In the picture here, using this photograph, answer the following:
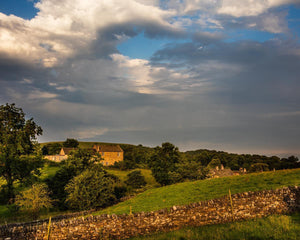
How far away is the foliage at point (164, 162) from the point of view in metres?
56.6

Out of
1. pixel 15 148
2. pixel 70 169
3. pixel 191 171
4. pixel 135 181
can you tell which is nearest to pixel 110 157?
pixel 135 181

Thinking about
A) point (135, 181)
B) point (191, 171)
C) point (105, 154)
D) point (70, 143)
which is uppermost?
point (70, 143)

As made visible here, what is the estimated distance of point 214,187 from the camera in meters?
27.2

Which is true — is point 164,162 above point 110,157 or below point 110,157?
above

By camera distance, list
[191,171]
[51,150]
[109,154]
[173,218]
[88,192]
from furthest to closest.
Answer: [51,150]
[109,154]
[191,171]
[88,192]
[173,218]

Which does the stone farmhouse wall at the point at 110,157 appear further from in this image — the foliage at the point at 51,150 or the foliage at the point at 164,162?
the foliage at the point at 164,162

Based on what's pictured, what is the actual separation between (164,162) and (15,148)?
35.8 m

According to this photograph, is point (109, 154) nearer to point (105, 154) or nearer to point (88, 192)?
point (105, 154)

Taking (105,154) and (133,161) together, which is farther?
(133,161)

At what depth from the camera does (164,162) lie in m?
58.2

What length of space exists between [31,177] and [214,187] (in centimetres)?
3468

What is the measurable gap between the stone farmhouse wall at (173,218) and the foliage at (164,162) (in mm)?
38010

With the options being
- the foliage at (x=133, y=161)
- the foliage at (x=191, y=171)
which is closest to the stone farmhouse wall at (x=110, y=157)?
the foliage at (x=133, y=161)

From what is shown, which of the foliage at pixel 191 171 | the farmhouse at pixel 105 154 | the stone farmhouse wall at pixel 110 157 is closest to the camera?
the foliage at pixel 191 171
